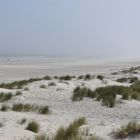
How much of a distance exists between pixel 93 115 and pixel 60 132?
12.7 feet

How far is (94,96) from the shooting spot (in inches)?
552

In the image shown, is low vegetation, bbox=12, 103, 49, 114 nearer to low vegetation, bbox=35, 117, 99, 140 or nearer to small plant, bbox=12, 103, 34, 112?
small plant, bbox=12, 103, 34, 112

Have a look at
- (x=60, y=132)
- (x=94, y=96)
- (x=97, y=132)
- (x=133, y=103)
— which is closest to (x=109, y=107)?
(x=133, y=103)

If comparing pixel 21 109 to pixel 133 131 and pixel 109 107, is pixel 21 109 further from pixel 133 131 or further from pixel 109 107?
pixel 133 131

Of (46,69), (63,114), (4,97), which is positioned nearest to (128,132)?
(63,114)

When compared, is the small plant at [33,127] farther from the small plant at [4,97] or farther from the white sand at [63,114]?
the small plant at [4,97]

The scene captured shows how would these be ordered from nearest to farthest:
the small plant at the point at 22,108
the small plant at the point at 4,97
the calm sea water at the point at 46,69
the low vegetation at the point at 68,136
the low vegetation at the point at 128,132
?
1. the low vegetation at the point at 68,136
2. the low vegetation at the point at 128,132
3. the small plant at the point at 22,108
4. the small plant at the point at 4,97
5. the calm sea water at the point at 46,69

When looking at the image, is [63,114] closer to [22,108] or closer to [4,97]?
[22,108]

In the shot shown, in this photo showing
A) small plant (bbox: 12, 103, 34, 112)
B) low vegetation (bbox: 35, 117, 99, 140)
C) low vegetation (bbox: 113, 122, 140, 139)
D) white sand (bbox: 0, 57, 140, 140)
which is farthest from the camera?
small plant (bbox: 12, 103, 34, 112)

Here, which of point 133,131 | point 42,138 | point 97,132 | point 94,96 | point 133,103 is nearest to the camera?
point 42,138

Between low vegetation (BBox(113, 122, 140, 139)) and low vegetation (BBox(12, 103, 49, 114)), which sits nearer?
low vegetation (BBox(113, 122, 140, 139))

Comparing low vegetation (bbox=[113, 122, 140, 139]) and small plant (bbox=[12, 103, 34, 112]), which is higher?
low vegetation (bbox=[113, 122, 140, 139])

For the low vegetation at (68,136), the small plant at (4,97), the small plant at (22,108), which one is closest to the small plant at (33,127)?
the low vegetation at (68,136)

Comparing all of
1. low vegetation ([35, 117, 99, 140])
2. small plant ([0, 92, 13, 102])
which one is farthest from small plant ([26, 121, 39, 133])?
small plant ([0, 92, 13, 102])
